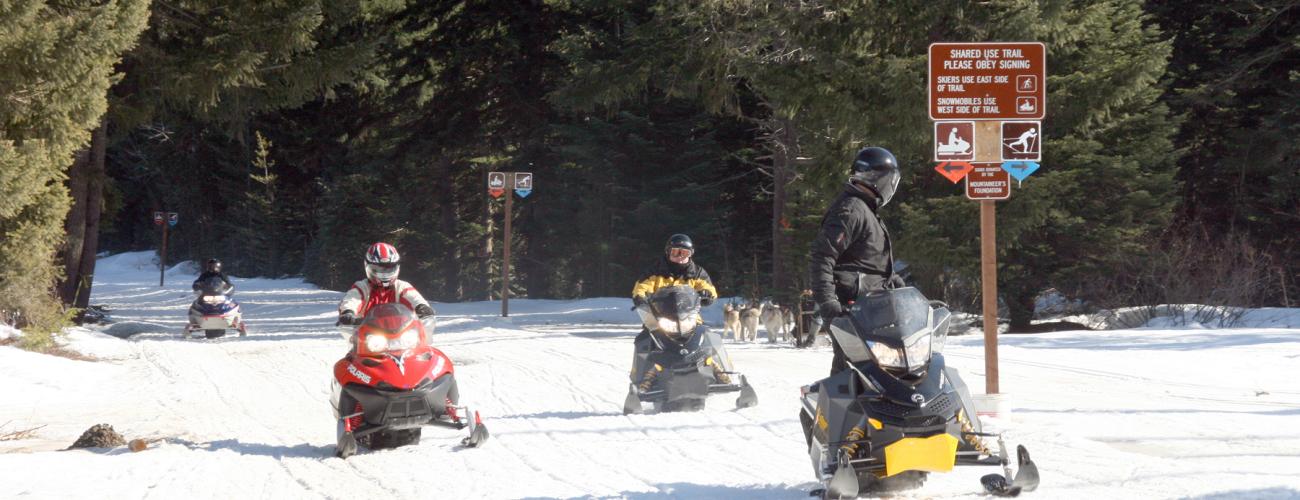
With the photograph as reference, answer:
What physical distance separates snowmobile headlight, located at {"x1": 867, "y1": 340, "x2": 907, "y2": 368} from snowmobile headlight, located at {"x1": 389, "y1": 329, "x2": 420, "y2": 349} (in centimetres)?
401

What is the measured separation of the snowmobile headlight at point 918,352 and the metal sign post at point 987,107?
4.23 meters

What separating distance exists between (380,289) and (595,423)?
7.39ft

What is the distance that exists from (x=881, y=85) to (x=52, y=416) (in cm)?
1315

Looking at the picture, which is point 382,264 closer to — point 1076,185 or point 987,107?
point 987,107

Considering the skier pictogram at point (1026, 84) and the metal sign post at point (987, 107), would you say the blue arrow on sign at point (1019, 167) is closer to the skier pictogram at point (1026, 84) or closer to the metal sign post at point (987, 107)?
the metal sign post at point (987, 107)

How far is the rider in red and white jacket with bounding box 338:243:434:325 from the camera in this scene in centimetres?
922

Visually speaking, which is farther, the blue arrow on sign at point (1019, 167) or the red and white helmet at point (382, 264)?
the blue arrow on sign at point (1019, 167)

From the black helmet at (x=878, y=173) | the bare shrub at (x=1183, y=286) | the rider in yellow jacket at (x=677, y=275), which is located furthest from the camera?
the bare shrub at (x=1183, y=286)

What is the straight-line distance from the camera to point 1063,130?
68.3 feet

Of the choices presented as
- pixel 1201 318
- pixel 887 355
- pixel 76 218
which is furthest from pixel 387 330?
pixel 76 218

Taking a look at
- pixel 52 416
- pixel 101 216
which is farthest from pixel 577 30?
pixel 52 416

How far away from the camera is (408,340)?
870 cm

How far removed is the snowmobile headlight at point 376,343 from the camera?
858 centimetres

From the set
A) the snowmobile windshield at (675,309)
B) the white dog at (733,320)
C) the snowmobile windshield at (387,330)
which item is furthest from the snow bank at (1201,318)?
the snowmobile windshield at (387,330)
